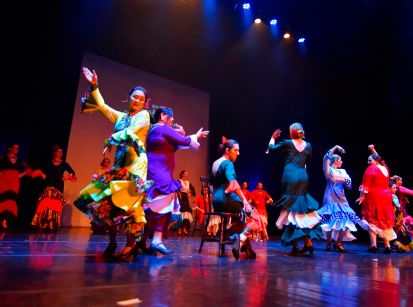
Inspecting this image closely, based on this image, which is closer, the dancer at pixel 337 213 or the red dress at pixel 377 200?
the dancer at pixel 337 213

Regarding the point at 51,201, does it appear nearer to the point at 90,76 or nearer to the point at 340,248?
the point at 90,76

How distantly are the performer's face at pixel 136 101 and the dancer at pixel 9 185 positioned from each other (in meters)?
4.18

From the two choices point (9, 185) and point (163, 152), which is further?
point (9, 185)

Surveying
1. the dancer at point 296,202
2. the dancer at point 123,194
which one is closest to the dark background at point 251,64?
the dancer at point 296,202

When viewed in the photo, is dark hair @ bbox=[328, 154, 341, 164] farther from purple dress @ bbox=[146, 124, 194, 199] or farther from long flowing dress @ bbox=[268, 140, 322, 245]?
purple dress @ bbox=[146, 124, 194, 199]

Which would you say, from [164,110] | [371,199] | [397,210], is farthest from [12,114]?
[397,210]

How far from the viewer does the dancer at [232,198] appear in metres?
3.27

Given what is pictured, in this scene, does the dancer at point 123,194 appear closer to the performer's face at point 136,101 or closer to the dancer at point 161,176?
the performer's face at point 136,101

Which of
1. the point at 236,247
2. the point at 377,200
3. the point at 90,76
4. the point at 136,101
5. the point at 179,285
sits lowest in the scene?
the point at 179,285

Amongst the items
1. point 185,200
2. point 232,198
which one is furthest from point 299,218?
point 185,200

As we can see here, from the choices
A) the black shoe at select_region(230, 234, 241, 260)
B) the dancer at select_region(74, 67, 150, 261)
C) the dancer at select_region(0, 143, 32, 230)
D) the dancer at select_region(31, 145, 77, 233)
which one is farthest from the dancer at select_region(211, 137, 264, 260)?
the dancer at select_region(0, 143, 32, 230)

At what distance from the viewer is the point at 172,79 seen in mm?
9547

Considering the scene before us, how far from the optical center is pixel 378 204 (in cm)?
539

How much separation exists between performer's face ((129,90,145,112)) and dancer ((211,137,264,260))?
3.47 ft
